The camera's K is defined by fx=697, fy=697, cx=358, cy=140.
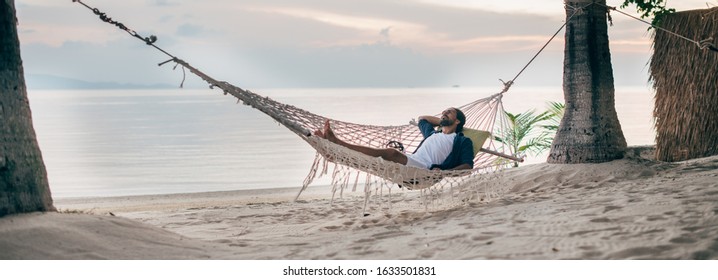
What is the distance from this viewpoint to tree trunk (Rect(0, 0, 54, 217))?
2.73 m

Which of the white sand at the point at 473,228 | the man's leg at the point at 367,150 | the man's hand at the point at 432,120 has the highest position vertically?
the man's hand at the point at 432,120

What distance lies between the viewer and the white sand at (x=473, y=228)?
8.36 ft

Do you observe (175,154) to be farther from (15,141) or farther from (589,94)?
(15,141)

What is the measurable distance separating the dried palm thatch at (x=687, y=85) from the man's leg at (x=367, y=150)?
2.60 metres

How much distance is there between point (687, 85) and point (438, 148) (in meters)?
2.41

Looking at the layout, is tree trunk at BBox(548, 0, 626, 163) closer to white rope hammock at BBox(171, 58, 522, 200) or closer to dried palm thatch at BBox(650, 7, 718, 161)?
white rope hammock at BBox(171, 58, 522, 200)

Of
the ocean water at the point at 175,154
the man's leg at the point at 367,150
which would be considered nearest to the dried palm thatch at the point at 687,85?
the ocean water at the point at 175,154

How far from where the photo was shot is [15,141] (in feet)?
9.14

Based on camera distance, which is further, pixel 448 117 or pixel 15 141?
pixel 448 117

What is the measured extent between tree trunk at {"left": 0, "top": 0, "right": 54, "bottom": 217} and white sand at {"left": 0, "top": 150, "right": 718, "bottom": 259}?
0.30 feet

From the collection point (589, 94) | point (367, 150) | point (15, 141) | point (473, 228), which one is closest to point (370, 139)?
point (367, 150)

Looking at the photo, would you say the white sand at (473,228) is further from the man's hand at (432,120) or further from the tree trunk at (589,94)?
the man's hand at (432,120)
